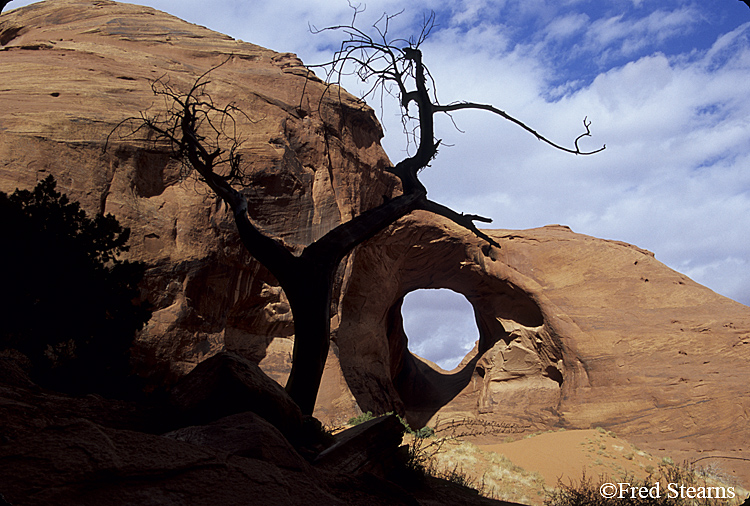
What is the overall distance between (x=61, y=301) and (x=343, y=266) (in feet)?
26.7

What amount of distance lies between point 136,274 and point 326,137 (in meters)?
8.08

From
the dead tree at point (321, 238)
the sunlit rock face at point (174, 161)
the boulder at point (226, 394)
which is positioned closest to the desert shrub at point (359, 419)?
the sunlit rock face at point (174, 161)

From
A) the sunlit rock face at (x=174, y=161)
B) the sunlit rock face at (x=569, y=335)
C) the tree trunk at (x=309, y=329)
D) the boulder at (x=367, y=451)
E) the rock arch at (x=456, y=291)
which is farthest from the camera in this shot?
the rock arch at (x=456, y=291)

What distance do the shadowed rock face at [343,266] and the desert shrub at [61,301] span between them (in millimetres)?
2948

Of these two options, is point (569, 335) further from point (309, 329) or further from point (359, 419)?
point (309, 329)

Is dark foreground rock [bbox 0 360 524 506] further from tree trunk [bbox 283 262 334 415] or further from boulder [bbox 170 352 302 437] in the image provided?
tree trunk [bbox 283 262 334 415]

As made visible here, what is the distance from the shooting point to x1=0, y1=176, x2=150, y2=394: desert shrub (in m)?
5.64

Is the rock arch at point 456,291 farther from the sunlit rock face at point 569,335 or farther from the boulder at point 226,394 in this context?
the boulder at point 226,394

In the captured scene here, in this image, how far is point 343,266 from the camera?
533 inches

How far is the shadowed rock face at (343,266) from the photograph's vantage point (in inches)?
387

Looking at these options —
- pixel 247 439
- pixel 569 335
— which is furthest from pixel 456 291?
pixel 247 439

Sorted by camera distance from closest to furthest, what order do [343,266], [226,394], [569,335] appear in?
[226,394], [343,266], [569,335]

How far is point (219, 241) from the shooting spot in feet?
35.2

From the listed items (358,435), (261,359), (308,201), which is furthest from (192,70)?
(358,435)
